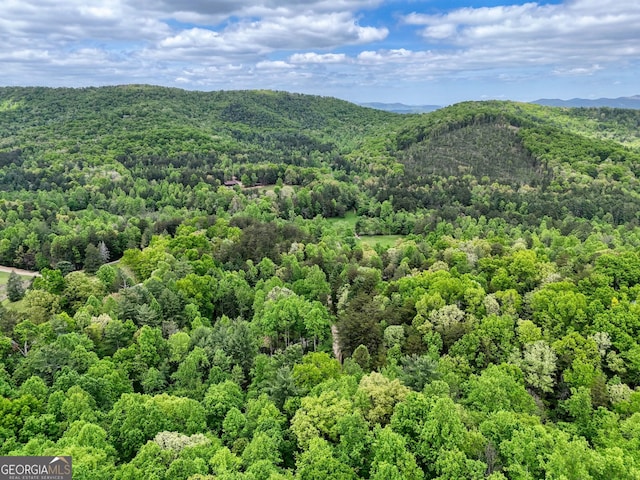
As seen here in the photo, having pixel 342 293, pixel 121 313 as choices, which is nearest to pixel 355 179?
pixel 342 293

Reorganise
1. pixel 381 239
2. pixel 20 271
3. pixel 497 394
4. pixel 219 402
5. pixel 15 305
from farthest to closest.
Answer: pixel 381 239 < pixel 20 271 < pixel 15 305 < pixel 219 402 < pixel 497 394

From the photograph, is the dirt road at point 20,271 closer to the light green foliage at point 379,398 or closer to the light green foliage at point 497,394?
the light green foliage at point 379,398

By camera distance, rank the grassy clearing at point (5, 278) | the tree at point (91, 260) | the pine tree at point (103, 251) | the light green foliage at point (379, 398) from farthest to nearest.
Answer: the pine tree at point (103, 251), the grassy clearing at point (5, 278), the tree at point (91, 260), the light green foliage at point (379, 398)

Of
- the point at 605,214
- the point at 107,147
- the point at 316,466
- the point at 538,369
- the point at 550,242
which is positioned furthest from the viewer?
the point at 107,147

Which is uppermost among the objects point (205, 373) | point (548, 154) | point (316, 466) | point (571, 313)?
point (548, 154)

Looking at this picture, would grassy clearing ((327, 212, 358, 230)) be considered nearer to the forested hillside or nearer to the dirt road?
the forested hillside

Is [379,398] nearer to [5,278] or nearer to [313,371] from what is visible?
[313,371]

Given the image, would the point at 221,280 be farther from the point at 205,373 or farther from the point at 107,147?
the point at 107,147

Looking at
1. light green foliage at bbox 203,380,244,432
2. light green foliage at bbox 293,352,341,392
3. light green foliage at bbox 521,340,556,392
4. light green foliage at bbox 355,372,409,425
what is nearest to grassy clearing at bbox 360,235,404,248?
light green foliage at bbox 521,340,556,392

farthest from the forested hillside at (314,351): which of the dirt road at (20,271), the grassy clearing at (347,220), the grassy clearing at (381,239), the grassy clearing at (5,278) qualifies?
the grassy clearing at (347,220)

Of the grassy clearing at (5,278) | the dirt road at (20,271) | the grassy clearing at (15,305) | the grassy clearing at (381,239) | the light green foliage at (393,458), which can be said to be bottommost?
the dirt road at (20,271)

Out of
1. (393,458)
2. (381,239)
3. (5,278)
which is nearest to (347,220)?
(381,239)
